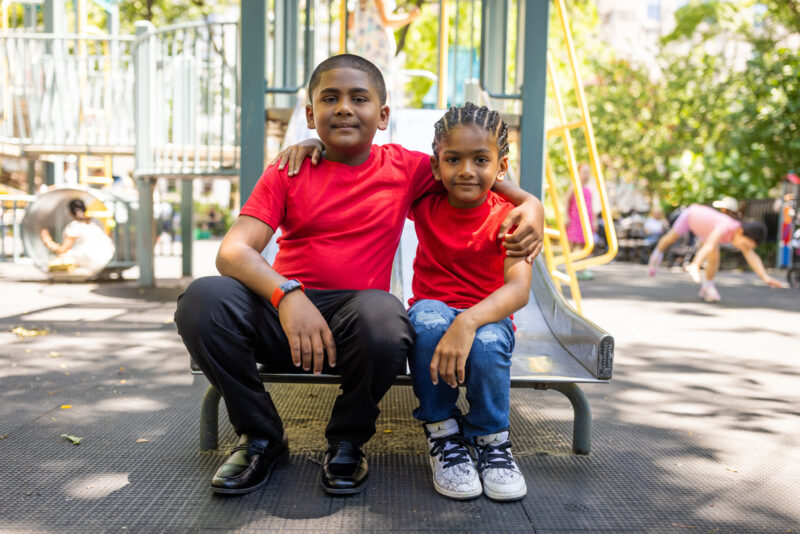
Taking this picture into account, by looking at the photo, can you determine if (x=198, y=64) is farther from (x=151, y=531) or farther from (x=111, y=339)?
(x=151, y=531)

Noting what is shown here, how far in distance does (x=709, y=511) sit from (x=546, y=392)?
155 centimetres

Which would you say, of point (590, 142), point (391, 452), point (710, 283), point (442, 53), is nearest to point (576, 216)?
point (710, 283)

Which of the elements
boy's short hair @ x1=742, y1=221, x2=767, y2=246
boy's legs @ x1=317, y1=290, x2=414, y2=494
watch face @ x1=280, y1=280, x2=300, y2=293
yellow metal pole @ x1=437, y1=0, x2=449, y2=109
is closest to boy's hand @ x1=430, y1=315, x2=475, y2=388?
boy's legs @ x1=317, y1=290, x2=414, y2=494

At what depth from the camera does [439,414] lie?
7.17 ft

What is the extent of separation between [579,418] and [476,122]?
113 cm

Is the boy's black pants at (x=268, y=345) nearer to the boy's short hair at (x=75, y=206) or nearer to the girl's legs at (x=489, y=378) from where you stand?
the girl's legs at (x=489, y=378)

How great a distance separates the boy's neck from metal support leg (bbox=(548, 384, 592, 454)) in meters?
1.04

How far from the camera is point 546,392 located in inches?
141

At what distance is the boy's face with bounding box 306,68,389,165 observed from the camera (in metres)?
2.27

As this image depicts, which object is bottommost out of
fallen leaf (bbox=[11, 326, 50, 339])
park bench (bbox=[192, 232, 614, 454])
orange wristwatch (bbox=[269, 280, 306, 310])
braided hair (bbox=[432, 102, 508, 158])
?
fallen leaf (bbox=[11, 326, 50, 339])

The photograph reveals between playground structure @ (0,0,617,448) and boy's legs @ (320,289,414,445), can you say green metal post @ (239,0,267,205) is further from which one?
boy's legs @ (320,289,414,445)

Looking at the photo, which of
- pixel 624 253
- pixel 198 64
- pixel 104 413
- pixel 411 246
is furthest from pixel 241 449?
pixel 624 253

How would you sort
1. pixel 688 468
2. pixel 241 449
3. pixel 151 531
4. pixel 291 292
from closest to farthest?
pixel 151 531 < pixel 291 292 < pixel 241 449 < pixel 688 468

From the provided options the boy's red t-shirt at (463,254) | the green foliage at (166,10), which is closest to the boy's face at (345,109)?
the boy's red t-shirt at (463,254)
